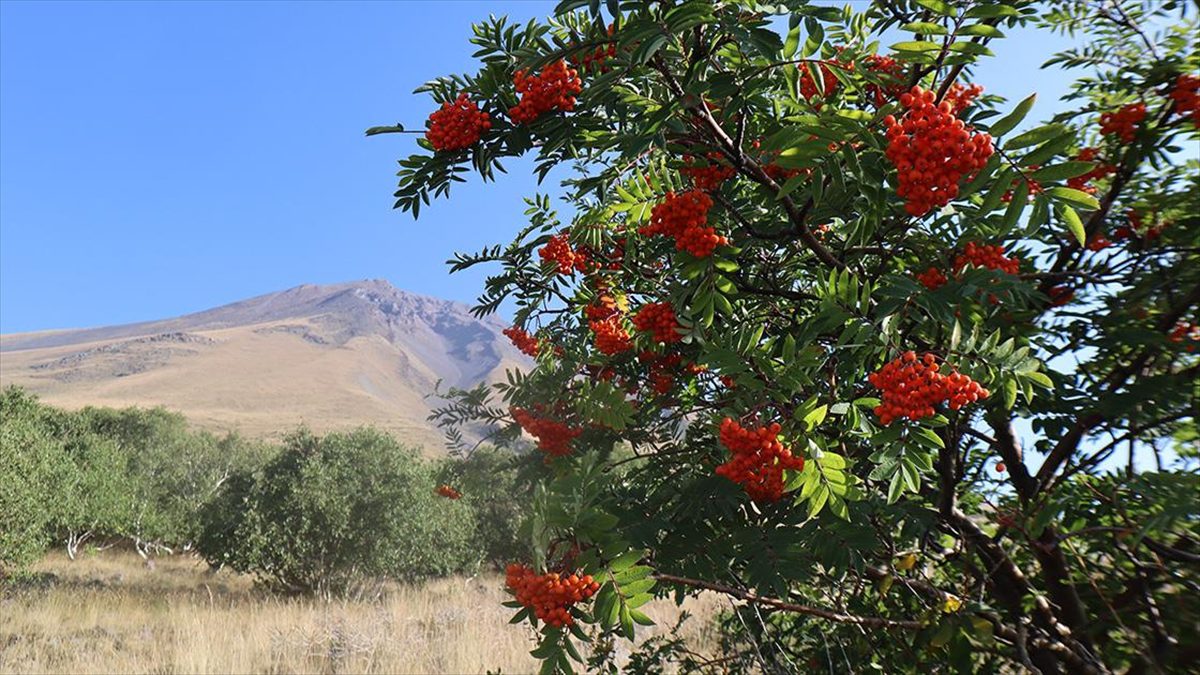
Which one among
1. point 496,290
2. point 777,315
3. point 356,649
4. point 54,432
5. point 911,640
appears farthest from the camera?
point 54,432

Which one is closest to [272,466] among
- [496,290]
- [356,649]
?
[356,649]

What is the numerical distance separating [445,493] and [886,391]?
4573 millimetres

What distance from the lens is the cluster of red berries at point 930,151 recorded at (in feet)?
5.01

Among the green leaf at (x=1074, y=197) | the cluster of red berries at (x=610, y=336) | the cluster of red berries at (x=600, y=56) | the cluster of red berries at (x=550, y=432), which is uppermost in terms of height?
the cluster of red berries at (x=600, y=56)

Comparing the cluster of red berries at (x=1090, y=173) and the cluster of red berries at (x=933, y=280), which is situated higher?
the cluster of red berries at (x=1090, y=173)

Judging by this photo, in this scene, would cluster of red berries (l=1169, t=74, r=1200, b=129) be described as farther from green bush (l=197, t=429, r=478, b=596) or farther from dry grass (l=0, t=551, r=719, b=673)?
green bush (l=197, t=429, r=478, b=596)

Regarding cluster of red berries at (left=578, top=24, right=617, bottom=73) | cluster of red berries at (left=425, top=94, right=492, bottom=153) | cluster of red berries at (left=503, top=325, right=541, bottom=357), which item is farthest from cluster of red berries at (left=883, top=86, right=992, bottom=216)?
cluster of red berries at (left=503, top=325, right=541, bottom=357)

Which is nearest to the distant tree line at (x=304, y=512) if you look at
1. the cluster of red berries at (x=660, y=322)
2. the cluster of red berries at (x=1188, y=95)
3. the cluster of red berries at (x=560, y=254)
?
the cluster of red berries at (x=560, y=254)

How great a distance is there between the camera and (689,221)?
6.39ft

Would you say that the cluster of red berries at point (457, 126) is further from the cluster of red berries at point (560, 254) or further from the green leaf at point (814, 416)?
the green leaf at point (814, 416)

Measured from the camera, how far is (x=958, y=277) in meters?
1.98

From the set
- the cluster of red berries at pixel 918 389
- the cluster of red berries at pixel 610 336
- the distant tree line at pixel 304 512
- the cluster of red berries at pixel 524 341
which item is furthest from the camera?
the distant tree line at pixel 304 512

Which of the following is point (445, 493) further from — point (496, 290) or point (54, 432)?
point (54, 432)

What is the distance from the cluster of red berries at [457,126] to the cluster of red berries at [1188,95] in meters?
2.21
